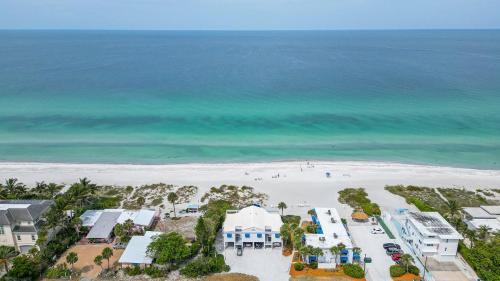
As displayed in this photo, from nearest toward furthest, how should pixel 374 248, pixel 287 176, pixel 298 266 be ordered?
1. pixel 298 266
2. pixel 374 248
3. pixel 287 176

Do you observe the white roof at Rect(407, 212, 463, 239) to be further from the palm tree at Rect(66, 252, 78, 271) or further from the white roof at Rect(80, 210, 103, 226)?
the white roof at Rect(80, 210, 103, 226)

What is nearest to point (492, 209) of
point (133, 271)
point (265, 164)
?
point (265, 164)

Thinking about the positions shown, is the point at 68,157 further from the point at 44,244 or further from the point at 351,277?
the point at 351,277

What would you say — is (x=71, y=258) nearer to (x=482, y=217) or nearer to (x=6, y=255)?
(x=6, y=255)

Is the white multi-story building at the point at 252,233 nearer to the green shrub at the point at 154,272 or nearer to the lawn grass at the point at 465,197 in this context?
the green shrub at the point at 154,272

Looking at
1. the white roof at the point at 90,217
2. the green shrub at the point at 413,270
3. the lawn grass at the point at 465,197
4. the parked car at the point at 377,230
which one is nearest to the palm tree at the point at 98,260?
the white roof at the point at 90,217

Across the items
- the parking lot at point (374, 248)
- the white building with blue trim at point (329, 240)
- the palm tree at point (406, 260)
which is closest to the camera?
the palm tree at point (406, 260)

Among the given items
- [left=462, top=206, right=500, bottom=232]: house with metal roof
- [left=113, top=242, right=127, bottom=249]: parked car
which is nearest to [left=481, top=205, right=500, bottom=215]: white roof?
[left=462, top=206, right=500, bottom=232]: house with metal roof
